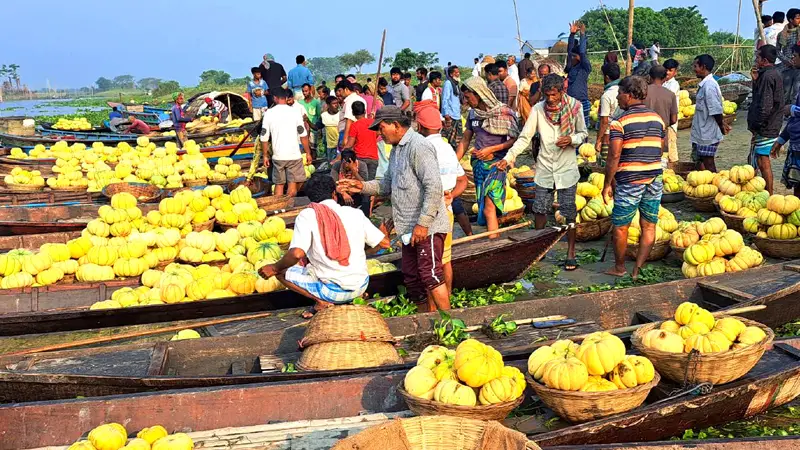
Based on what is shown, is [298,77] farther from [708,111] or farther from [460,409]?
[460,409]

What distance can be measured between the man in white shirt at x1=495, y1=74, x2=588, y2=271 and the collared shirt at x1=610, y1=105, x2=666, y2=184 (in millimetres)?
595

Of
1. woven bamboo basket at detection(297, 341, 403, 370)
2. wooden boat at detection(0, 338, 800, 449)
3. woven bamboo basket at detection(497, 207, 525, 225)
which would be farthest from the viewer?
woven bamboo basket at detection(497, 207, 525, 225)

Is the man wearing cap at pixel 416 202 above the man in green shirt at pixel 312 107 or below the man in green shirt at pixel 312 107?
below

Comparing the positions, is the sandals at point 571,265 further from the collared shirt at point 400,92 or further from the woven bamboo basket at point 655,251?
the collared shirt at point 400,92

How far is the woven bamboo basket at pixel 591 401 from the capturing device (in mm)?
3500

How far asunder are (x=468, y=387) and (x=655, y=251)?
4.86 metres

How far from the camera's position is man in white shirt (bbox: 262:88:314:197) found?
9.82 meters

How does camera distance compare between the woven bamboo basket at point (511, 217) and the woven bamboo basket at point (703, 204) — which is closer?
the woven bamboo basket at point (703, 204)

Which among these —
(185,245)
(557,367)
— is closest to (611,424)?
(557,367)

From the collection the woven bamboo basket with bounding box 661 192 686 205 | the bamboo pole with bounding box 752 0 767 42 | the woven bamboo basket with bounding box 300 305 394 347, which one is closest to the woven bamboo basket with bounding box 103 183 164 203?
the woven bamboo basket with bounding box 300 305 394 347

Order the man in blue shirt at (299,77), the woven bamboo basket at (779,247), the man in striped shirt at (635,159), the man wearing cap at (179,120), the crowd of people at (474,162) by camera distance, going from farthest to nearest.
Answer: the man wearing cap at (179,120)
the man in blue shirt at (299,77)
the woven bamboo basket at (779,247)
the man in striped shirt at (635,159)
the crowd of people at (474,162)

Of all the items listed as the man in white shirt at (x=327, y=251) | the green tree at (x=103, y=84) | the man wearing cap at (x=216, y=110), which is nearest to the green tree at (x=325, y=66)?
the green tree at (x=103, y=84)

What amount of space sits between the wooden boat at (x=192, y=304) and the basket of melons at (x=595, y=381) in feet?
9.18

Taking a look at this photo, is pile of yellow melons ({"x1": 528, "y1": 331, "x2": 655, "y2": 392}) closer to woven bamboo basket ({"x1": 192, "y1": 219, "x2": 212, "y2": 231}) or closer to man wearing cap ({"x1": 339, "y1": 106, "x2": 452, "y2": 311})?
man wearing cap ({"x1": 339, "y1": 106, "x2": 452, "y2": 311})
